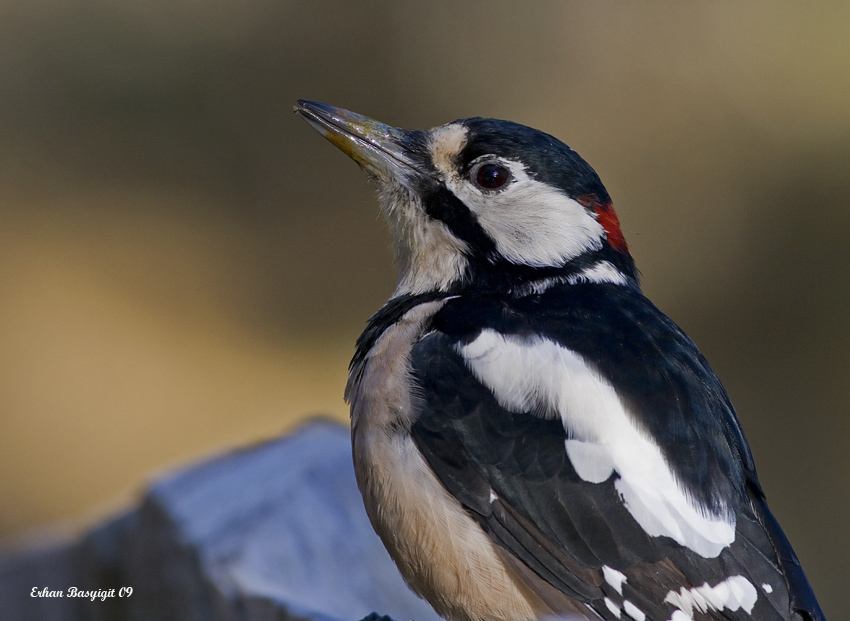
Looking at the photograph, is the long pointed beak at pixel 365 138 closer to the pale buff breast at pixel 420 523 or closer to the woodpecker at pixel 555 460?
the woodpecker at pixel 555 460

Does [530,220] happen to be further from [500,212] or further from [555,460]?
[555,460]

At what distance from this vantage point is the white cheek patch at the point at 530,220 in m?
2.97

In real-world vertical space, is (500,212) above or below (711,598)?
above

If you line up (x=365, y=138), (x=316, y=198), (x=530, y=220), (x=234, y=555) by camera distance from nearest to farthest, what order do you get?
(x=234, y=555) → (x=530, y=220) → (x=365, y=138) → (x=316, y=198)

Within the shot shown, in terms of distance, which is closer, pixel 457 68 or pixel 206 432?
pixel 206 432

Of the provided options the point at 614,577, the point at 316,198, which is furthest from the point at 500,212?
the point at 316,198

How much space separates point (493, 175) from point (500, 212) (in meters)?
0.11

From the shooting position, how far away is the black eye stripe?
2.98m

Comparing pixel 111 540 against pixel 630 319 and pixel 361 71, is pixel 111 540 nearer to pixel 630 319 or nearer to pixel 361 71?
pixel 630 319

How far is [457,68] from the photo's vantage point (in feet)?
24.1

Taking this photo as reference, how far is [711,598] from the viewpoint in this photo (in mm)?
2320

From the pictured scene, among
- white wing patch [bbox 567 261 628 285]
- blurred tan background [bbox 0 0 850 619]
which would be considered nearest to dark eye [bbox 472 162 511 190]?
white wing patch [bbox 567 261 628 285]

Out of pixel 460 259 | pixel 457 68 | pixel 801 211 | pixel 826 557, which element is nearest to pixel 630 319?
pixel 460 259

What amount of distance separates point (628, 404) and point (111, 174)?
5.31 m
